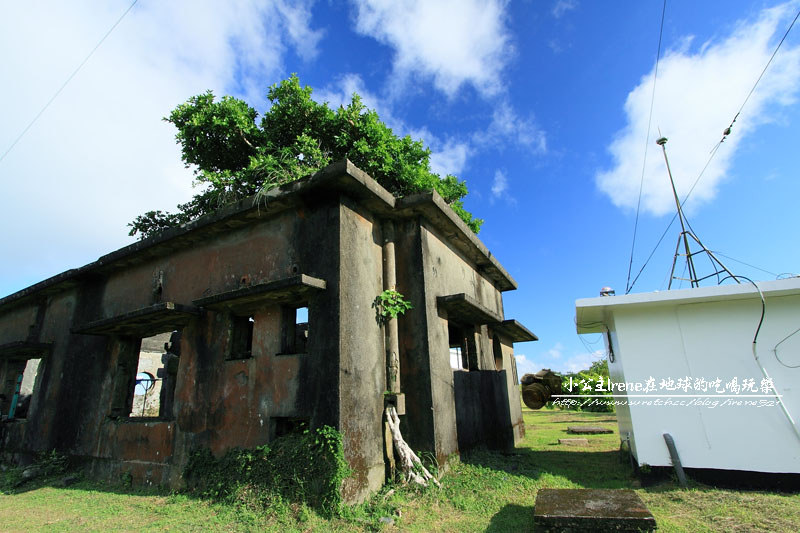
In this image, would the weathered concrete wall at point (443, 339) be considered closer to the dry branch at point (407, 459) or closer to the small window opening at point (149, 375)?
the dry branch at point (407, 459)

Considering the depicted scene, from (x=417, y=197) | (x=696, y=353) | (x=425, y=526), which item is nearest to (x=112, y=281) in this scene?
(x=417, y=197)

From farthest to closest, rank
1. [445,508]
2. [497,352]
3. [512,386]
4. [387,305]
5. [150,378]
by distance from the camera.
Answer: [150,378]
[512,386]
[497,352]
[387,305]
[445,508]

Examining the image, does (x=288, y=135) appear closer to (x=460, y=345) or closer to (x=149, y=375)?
(x=460, y=345)

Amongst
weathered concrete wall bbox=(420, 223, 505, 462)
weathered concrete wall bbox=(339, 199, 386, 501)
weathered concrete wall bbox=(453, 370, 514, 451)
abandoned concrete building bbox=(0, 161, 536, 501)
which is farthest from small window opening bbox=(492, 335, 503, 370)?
weathered concrete wall bbox=(339, 199, 386, 501)

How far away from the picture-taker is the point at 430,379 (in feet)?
20.5

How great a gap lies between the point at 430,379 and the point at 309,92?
29.1 feet

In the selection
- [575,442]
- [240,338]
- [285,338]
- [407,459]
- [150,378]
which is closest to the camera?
[407,459]

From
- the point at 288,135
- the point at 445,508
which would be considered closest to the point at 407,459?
the point at 445,508

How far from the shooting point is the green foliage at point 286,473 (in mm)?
4973

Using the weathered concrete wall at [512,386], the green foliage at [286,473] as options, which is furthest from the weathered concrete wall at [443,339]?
the weathered concrete wall at [512,386]

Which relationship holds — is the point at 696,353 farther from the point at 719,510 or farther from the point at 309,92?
the point at 309,92

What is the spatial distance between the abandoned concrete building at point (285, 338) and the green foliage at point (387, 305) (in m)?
0.12

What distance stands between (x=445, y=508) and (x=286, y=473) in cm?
209

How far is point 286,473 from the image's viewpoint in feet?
17.3
